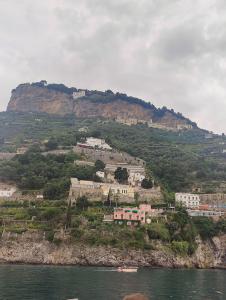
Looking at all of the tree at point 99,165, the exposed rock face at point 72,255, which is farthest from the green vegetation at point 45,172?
the exposed rock face at point 72,255

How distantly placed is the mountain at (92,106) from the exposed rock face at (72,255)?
390 ft

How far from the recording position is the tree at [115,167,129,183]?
3499 inches

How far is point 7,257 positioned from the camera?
62969 millimetres

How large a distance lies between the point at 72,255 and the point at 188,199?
102 ft

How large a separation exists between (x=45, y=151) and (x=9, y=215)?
3637 centimetres

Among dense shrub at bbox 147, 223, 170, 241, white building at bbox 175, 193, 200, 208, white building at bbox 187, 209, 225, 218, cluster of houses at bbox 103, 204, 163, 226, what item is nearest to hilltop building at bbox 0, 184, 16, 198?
cluster of houses at bbox 103, 204, 163, 226

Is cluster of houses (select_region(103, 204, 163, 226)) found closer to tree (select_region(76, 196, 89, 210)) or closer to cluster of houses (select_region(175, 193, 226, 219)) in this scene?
tree (select_region(76, 196, 89, 210))

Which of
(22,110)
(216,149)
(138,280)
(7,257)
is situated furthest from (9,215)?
(22,110)

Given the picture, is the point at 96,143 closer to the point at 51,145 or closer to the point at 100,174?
the point at 51,145

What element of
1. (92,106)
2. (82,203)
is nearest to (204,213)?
(82,203)

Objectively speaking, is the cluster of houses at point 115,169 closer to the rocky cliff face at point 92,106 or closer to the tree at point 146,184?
the tree at point 146,184

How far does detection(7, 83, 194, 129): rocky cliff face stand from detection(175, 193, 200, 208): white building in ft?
317

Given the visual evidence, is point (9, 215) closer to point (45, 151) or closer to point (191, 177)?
point (45, 151)

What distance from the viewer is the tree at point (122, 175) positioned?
88.9 m
